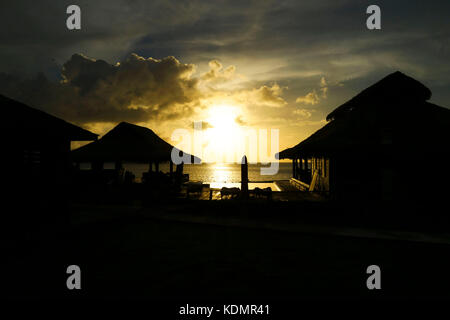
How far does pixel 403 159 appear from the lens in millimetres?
13953

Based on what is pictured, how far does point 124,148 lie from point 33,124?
879 cm

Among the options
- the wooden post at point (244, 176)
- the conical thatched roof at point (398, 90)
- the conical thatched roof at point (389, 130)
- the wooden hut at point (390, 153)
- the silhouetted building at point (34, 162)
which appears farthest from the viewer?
the conical thatched roof at point (398, 90)

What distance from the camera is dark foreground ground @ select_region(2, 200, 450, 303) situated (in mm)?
5109

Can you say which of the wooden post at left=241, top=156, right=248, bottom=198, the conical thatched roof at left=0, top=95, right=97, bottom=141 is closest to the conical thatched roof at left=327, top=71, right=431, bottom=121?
the wooden post at left=241, top=156, right=248, bottom=198

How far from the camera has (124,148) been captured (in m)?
17.5

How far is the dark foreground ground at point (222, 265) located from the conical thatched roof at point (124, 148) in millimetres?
7492

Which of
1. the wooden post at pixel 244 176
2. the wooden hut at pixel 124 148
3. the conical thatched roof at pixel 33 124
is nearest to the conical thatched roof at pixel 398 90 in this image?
the wooden post at pixel 244 176

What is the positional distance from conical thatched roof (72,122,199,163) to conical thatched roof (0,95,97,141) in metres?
6.13

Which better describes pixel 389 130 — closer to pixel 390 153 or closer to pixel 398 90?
pixel 390 153

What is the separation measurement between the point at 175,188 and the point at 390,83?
49.5 feet

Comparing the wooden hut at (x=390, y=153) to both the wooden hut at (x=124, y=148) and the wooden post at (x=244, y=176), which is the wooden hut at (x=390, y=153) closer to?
the wooden post at (x=244, y=176)

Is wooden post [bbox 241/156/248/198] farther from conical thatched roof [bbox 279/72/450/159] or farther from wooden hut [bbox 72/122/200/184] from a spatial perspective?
wooden hut [bbox 72/122/200/184]

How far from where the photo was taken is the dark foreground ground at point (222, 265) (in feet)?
16.8
